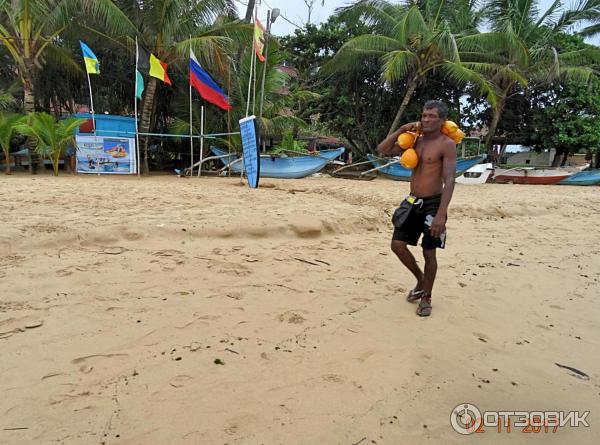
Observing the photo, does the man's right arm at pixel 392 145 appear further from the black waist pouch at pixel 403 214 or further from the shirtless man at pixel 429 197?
the black waist pouch at pixel 403 214

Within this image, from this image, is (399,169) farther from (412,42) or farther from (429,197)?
(429,197)

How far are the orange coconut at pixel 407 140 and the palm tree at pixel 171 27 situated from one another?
9582 millimetres

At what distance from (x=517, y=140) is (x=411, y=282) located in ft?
56.6

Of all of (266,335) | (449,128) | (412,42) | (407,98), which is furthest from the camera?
(407,98)

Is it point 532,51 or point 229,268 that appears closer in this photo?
point 229,268

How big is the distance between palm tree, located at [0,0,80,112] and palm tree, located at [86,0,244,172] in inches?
34.9

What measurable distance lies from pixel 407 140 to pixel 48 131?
1071cm

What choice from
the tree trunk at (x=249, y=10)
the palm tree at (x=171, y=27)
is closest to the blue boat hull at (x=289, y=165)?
the palm tree at (x=171, y=27)

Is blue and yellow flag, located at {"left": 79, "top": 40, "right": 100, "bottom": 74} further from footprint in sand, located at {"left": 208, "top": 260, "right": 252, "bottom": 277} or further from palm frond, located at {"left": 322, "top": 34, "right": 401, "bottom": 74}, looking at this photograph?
footprint in sand, located at {"left": 208, "top": 260, "right": 252, "bottom": 277}

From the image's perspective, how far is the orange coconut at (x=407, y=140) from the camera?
2822mm

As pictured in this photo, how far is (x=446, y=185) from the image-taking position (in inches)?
104

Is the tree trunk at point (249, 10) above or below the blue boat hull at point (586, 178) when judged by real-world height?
above

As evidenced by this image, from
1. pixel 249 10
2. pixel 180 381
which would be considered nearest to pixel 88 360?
pixel 180 381

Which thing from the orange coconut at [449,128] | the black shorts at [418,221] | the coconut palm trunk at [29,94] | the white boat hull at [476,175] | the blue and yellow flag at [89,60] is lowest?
the white boat hull at [476,175]
